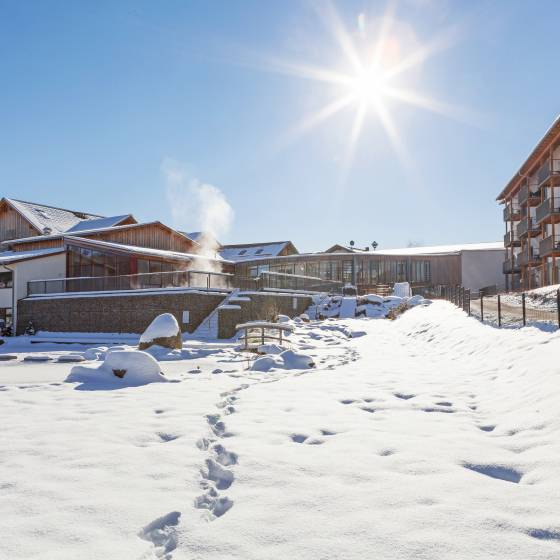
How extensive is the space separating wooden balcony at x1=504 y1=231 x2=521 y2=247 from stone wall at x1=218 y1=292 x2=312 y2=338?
21.7 m

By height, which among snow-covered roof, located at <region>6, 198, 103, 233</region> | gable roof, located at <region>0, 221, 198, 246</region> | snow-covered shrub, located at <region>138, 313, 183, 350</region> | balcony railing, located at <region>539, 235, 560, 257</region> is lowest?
snow-covered shrub, located at <region>138, 313, 183, 350</region>

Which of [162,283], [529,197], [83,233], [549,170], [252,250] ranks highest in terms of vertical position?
[549,170]

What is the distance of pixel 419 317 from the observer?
20.1 metres

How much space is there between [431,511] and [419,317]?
17624 mm

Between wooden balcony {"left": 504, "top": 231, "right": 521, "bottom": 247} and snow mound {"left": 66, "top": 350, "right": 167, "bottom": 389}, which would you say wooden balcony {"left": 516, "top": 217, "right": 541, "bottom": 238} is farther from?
snow mound {"left": 66, "top": 350, "right": 167, "bottom": 389}

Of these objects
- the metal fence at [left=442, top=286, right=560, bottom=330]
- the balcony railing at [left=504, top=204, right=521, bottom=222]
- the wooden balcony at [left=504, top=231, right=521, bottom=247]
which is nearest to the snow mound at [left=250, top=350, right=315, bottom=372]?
the metal fence at [left=442, top=286, right=560, bottom=330]

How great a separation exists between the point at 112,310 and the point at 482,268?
3518cm

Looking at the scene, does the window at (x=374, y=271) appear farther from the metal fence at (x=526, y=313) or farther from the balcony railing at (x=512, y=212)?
the metal fence at (x=526, y=313)

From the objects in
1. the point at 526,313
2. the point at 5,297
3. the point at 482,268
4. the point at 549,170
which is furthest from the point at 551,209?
the point at 5,297

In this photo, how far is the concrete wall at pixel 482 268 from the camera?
45.8 m

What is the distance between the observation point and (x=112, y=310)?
2583 centimetres

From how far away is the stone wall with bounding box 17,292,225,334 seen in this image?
77.5 ft

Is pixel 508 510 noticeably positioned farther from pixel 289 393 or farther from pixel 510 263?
pixel 510 263

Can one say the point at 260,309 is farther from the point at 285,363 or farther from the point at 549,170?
the point at 549,170
